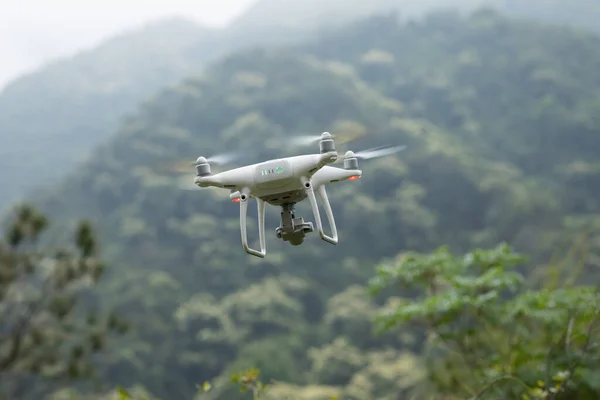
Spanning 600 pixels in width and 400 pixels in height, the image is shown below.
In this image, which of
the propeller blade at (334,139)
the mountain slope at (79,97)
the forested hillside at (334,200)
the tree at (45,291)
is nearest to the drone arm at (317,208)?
the propeller blade at (334,139)

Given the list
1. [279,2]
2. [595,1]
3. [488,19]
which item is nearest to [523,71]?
[488,19]

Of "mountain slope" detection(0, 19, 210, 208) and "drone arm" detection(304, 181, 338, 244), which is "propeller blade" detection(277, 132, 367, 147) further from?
"mountain slope" detection(0, 19, 210, 208)

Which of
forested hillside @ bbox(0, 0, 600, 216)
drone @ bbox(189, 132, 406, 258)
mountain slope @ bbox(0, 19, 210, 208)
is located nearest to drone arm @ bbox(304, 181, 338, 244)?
drone @ bbox(189, 132, 406, 258)

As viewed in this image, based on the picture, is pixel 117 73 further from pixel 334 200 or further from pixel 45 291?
pixel 45 291

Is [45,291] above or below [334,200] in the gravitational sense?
below

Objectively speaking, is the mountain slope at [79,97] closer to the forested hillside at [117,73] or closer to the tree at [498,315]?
the forested hillside at [117,73]

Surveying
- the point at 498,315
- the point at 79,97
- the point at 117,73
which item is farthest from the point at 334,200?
the point at 117,73

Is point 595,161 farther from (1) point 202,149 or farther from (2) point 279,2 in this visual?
(2) point 279,2
